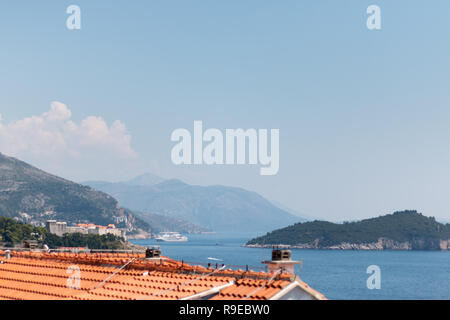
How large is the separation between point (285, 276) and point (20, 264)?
35.3ft

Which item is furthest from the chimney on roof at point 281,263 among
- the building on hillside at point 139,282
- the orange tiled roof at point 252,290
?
the orange tiled roof at point 252,290

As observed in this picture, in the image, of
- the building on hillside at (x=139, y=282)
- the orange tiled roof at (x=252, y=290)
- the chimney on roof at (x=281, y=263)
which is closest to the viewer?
the orange tiled roof at (x=252, y=290)

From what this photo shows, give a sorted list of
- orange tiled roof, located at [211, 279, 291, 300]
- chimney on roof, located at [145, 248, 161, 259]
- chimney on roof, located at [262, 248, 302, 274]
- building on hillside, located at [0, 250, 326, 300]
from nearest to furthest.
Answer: orange tiled roof, located at [211, 279, 291, 300] < building on hillside, located at [0, 250, 326, 300] < chimney on roof, located at [262, 248, 302, 274] < chimney on roof, located at [145, 248, 161, 259]

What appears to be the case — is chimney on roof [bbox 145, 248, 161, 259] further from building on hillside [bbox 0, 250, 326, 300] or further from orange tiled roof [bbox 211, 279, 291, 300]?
orange tiled roof [bbox 211, 279, 291, 300]

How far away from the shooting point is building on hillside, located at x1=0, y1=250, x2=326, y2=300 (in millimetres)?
14656

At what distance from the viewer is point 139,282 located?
1770 centimetres

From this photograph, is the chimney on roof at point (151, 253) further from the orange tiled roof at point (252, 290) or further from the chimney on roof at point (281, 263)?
the orange tiled roof at point (252, 290)

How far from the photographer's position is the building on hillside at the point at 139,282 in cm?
1466

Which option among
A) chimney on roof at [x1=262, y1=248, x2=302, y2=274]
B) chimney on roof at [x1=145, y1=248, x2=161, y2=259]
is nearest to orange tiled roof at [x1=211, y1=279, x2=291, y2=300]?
chimney on roof at [x1=262, y1=248, x2=302, y2=274]

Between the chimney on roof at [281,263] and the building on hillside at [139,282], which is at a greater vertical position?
the chimney on roof at [281,263]

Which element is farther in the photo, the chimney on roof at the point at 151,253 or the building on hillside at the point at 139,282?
the chimney on roof at the point at 151,253

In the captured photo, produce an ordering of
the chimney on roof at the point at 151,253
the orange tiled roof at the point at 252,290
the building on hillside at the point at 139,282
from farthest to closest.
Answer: the chimney on roof at the point at 151,253 → the building on hillside at the point at 139,282 → the orange tiled roof at the point at 252,290
